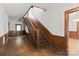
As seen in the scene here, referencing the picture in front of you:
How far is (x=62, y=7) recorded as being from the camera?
→ 176 inches

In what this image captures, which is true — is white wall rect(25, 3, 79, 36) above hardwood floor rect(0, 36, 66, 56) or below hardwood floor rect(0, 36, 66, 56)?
above

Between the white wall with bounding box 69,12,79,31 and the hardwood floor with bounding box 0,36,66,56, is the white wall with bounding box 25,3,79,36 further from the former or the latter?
the white wall with bounding box 69,12,79,31

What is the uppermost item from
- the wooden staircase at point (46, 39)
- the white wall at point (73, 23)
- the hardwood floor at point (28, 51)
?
the white wall at point (73, 23)

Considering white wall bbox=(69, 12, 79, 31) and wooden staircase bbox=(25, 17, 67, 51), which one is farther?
white wall bbox=(69, 12, 79, 31)

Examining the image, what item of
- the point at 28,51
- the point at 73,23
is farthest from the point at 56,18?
the point at 73,23

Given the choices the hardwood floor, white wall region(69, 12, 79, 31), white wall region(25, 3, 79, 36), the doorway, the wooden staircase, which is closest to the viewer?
the hardwood floor

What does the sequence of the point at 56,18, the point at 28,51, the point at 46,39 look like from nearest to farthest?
1. the point at 28,51
2. the point at 56,18
3. the point at 46,39

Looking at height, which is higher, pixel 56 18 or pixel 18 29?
pixel 56 18

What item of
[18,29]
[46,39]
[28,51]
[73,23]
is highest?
[73,23]

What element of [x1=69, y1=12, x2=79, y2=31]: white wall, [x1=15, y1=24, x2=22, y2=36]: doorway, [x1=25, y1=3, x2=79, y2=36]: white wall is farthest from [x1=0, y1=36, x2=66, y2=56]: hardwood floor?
[x1=15, y1=24, x2=22, y2=36]: doorway

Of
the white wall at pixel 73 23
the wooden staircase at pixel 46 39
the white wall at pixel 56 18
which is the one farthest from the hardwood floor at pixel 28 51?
the white wall at pixel 73 23

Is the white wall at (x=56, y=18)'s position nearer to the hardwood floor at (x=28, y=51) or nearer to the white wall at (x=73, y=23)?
the hardwood floor at (x=28, y=51)

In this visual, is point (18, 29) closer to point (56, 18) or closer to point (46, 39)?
point (46, 39)

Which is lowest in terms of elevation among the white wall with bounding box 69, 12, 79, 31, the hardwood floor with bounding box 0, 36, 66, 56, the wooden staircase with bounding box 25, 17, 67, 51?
the hardwood floor with bounding box 0, 36, 66, 56
